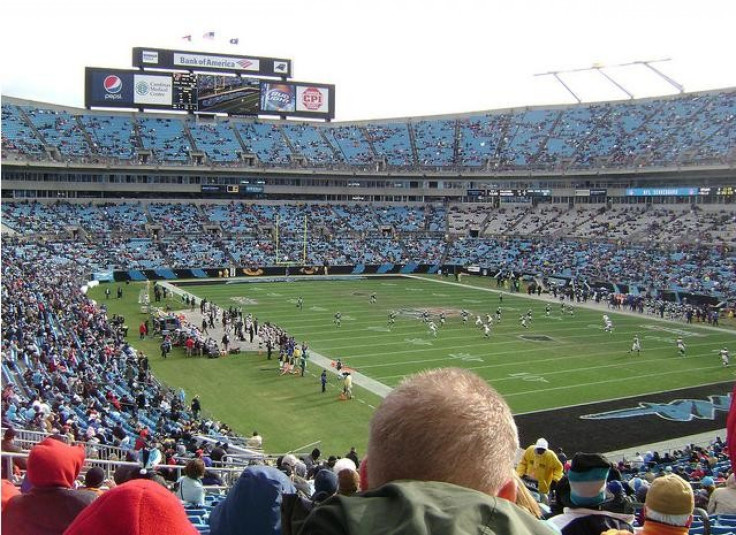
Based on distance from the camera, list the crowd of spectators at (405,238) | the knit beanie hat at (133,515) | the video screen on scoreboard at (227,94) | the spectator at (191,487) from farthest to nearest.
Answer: the video screen on scoreboard at (227,94) → the crowd of spectators at (405,238) → the spectator at (191,487) → the knit beanie hat at (133,515)

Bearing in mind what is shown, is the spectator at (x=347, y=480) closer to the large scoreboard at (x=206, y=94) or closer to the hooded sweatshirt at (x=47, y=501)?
the hooded sweatshirt at (x=47, y=501)

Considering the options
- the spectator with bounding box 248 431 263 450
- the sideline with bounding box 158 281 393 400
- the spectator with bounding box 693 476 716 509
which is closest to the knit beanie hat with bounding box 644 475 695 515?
the spectator with bounding box 693 476 716 509

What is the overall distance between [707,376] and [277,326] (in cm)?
1817

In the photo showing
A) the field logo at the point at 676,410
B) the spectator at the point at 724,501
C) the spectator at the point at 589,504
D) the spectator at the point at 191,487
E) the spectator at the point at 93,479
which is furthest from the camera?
the field logo at the point at 676,410

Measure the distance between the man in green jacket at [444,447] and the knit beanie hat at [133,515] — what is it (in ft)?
1.52

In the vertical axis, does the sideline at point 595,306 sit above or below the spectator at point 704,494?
below

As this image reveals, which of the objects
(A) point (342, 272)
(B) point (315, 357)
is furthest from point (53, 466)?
(A) point (342, 272)

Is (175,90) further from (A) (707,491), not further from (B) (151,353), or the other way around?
(A) (707,491)

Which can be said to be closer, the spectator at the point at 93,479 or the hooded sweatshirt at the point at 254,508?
the hooded sweatshirt at the point at 254,508

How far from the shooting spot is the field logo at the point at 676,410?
21016 millimetres

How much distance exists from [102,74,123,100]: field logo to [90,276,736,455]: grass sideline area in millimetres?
26698

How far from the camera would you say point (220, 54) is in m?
65.8

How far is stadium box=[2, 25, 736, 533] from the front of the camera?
61.8ft

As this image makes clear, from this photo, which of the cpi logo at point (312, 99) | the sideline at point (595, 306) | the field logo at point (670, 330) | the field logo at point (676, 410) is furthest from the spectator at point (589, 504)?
the cpi logo at point (312, 99)
